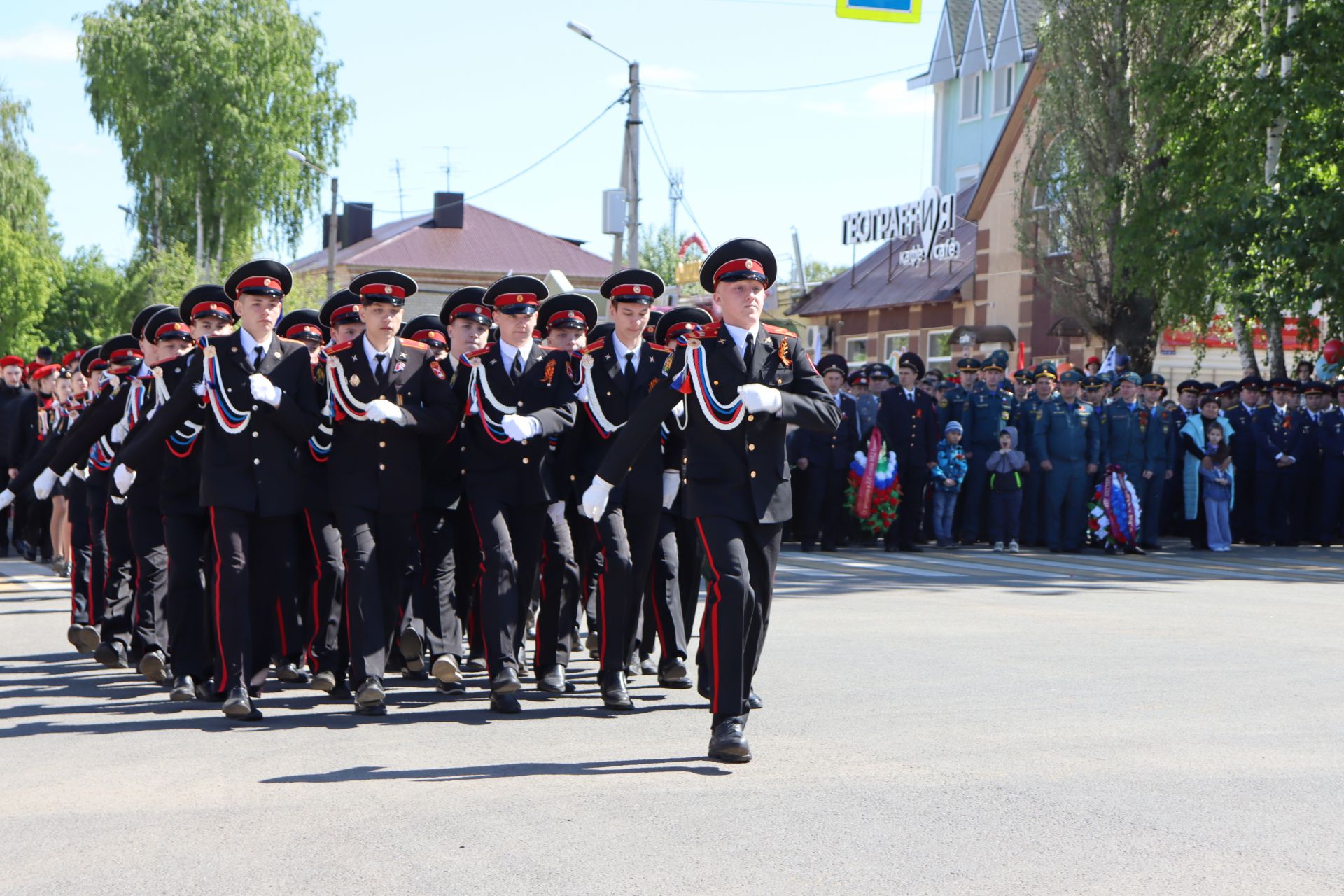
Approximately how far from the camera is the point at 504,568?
796cm

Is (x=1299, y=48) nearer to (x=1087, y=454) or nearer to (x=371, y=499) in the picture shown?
(x=1087, y=454)

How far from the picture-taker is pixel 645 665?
931 cm

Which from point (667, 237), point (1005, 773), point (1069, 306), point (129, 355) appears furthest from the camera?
point (667, 237)

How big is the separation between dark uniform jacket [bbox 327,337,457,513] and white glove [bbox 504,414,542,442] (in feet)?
1.51

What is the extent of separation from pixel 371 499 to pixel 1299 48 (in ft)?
58.6

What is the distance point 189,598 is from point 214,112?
44263 mm

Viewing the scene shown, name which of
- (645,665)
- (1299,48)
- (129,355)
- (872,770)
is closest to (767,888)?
(872,770)

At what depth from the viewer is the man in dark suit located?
61.0ft

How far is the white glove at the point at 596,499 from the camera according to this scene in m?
6.82

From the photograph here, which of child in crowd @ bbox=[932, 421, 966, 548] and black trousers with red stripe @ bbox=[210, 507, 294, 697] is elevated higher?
child in crowd @ bbox=[932, 421, 966, 548]

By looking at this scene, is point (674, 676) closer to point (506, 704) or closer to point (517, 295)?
point (506, 704)

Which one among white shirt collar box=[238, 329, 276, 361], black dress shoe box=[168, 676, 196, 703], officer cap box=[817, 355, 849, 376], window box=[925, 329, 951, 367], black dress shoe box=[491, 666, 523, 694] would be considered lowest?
black dress shoe box=[168, 676, 196, 703]

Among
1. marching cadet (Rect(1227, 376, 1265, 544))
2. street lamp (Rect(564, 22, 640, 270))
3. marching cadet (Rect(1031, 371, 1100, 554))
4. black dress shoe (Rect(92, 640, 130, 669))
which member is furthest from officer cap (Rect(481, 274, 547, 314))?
street lamp (Rect(564, 22, 640, 270))

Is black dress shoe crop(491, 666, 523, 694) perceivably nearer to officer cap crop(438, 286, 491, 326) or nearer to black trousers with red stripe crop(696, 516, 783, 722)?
black trousers with red stripe crop(696, 516, 783, 722)
